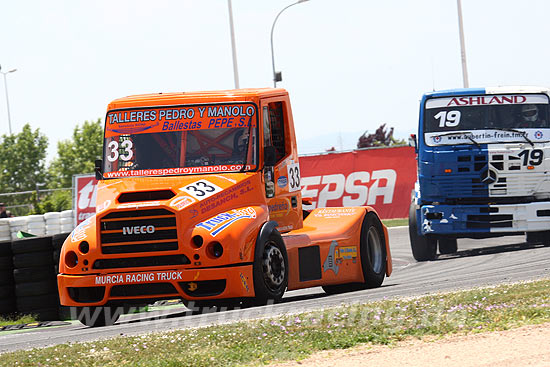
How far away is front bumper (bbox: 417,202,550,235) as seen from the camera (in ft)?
55.6

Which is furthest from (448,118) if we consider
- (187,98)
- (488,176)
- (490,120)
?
(187,98)

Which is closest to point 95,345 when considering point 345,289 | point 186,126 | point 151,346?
point 151,346

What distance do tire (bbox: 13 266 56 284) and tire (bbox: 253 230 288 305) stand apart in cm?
354

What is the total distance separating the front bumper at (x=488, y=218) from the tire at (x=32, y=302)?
721cm

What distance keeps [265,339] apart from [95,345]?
1524 mm

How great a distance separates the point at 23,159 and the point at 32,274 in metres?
59.5

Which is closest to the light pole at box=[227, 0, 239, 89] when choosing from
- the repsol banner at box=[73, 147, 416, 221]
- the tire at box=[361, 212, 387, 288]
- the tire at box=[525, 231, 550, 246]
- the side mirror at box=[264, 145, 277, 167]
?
the repsol banner at box=[73, 147, 416, 221]

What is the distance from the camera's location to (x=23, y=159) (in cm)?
7062

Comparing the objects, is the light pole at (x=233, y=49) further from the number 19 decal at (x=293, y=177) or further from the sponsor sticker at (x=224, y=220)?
the sponsor sticker at (x=224, y=220)

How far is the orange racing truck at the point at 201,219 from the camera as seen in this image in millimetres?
10438

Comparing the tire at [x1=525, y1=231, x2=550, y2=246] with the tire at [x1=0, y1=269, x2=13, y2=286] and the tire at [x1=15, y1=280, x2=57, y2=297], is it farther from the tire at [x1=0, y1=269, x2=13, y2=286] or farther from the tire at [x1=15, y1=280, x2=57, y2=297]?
the tire at [x1=0, y1=269, x2=13, y2=286]

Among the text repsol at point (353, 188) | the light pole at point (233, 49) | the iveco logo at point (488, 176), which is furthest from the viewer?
the light pole at point (233, 49)

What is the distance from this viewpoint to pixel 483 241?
22.0m

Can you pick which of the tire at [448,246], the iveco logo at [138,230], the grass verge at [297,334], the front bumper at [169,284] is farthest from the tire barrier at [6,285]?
the tire at [448,246]
